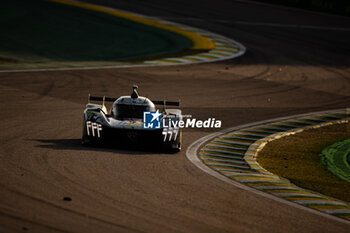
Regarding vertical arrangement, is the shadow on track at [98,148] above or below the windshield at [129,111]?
below

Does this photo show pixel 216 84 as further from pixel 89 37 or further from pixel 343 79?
pixel 89 37

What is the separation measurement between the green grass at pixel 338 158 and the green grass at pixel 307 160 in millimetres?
168

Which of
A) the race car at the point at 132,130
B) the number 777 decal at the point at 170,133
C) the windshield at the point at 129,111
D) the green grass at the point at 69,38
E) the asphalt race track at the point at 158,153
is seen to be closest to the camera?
the asphalt race track at the point at 158,153

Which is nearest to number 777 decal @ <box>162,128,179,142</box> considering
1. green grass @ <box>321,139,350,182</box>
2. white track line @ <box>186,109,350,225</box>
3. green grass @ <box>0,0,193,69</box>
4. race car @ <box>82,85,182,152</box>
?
race car @ <box>82,85,182,152</box>

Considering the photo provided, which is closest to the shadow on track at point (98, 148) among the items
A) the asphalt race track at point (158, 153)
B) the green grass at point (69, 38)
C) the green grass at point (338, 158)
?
the asphalt race track at point (158, 153)

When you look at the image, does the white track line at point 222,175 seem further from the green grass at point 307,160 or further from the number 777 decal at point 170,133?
the green grass at point 307,160

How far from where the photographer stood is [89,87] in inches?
1033

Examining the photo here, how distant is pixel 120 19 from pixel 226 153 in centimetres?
2477

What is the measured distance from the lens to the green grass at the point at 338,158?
55.8 feet

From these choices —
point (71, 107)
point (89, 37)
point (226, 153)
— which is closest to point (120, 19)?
point (89, 37)

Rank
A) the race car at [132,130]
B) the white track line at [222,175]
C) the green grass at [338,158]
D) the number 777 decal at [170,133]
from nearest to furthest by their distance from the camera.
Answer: the white track line at [222,175] < the race car at [132,130] < the number 777 decal at [170,133] < the green grass at [338,158]

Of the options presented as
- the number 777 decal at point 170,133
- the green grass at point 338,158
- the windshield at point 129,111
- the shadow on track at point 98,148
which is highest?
the windshield at point 129,111

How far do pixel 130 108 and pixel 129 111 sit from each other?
5.0 inches

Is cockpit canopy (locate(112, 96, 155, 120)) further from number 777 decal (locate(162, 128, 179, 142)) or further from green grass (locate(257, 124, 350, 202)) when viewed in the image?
green grass (locate(257, 124, 350, 202))
